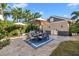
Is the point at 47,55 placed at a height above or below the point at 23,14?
below

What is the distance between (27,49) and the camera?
4164mm

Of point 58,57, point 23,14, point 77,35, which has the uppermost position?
point 23,14

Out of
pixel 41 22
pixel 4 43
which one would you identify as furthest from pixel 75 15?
pixel 4 43

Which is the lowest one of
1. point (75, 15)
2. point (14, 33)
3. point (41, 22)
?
point (14, 33)

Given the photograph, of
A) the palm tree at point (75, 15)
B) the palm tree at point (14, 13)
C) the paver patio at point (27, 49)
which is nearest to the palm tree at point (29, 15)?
the palm tree at point (14, 13)

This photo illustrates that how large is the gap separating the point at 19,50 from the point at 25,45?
12 centimetres

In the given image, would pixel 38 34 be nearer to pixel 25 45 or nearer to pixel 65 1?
pixel 25 45

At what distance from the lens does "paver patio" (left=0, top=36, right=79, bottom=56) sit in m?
4.15

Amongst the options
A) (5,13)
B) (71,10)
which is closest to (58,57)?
(71,10)

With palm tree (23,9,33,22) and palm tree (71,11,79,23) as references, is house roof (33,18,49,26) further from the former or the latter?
palm tree (71,11,79,23)

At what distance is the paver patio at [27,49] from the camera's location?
415cm

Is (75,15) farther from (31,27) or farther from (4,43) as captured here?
(4,43)

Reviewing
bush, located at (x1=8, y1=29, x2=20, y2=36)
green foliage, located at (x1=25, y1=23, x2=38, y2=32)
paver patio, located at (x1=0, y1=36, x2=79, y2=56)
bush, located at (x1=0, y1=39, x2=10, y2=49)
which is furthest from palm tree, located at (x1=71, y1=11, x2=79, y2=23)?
bush, located at (x1=0, y1=39, x2=10, y2=49)

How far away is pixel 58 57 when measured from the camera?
13.6ft
